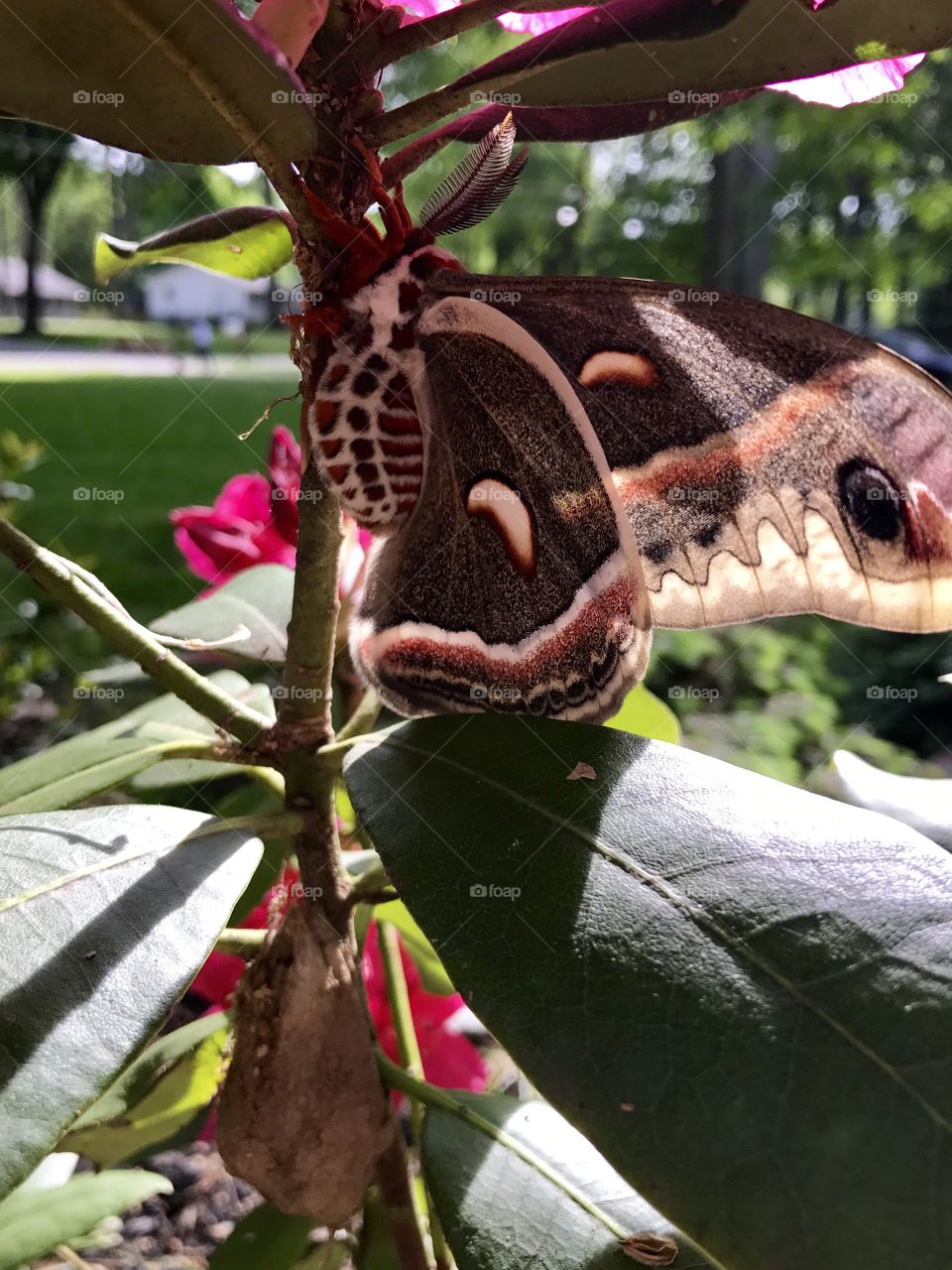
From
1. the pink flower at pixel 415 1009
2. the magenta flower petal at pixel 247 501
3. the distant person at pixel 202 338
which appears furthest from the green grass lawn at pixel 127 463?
the pink flower at pixel 415 1009

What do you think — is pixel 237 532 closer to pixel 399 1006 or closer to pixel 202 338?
pixel 399 1006

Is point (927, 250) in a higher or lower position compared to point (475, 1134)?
higher

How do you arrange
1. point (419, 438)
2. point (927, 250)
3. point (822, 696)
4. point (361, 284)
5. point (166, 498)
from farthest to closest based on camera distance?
point (927, 250) < point (166, 498) < point (822, 696) < point (419, 438) < point (361, 284)

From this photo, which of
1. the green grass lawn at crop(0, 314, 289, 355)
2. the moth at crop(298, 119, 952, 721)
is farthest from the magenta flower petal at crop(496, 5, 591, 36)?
the green grass lawn at crop(0, 314, 289, 355)

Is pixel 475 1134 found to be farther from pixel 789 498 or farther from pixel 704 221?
pixel 704 221

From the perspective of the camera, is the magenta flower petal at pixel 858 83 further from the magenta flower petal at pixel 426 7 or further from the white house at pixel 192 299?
the white house at pixel 192 299

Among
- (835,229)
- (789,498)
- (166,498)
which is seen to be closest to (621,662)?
(789,498)
